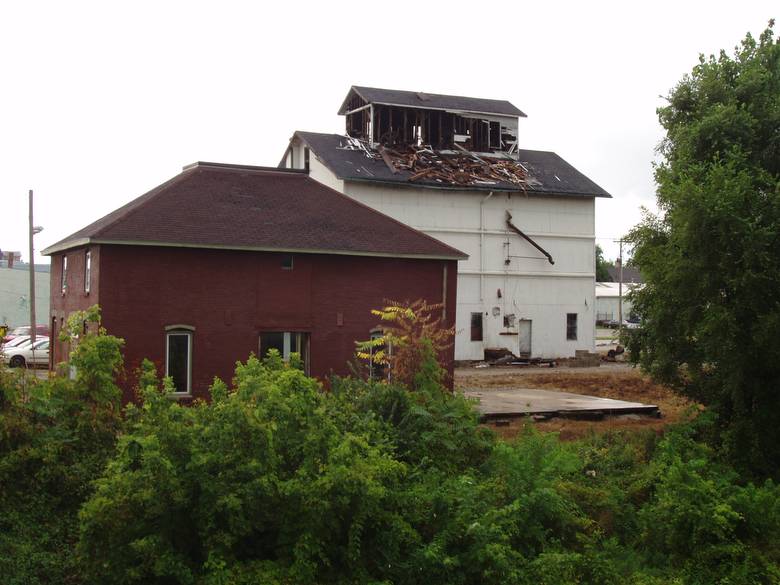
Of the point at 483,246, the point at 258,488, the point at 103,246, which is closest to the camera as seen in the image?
the point at 258,488

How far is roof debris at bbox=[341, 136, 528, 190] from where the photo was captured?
136 ft

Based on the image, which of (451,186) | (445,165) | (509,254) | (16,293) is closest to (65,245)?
(451,186)

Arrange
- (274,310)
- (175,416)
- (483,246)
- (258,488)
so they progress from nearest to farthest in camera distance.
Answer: (258,488) → (175,416) → (274,310) → (483,246)

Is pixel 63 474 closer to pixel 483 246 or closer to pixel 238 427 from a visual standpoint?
pixel 238 427

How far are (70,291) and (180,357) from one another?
15.2 feet

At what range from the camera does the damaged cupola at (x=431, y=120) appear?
43531mm

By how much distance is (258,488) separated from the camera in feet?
33.4

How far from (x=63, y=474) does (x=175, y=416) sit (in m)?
2.72

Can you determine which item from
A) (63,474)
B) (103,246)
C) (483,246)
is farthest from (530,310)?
(63,474)

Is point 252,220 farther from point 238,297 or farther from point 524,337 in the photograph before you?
point 524,337

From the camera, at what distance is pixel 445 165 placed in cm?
4278

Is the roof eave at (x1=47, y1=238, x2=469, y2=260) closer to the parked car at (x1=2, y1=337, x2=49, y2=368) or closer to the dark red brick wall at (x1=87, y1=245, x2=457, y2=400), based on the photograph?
the dark red brick wall at (x1=87, y1=245, x2=457, y2=400)

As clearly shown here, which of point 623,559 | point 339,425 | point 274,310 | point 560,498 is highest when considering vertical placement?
point 274,310

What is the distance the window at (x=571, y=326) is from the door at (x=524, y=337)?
2.32m
